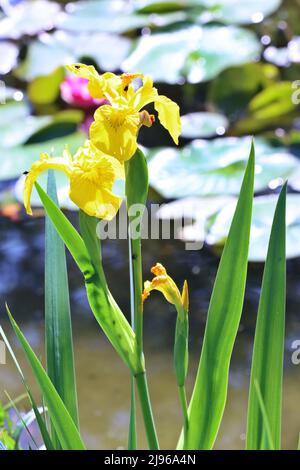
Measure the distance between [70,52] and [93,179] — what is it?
1616mm

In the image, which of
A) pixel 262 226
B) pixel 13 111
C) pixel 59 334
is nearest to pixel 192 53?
pixel 13 111

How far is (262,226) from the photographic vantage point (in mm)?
1414

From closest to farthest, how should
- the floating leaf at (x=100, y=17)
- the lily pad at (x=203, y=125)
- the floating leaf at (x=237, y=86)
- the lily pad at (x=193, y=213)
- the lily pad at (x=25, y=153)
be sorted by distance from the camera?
the lily pad at (x=193, y=213) < the lily pad at (x=25, y=153) < the lily pad at (x=203, y=125) < the floating leaf at (x=237, y=86) < the floating leaf at (x=100, y=17)

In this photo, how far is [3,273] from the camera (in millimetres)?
1527

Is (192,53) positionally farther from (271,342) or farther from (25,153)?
(271,342)

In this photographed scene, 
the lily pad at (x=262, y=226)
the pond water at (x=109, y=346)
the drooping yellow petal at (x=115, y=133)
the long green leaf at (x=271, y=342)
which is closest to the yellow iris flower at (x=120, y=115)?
the drooping yellow petal at (x=115, y=133)

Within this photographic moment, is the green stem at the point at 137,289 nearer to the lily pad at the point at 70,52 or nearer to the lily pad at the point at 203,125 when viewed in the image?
the lily pad at the point at 203,125

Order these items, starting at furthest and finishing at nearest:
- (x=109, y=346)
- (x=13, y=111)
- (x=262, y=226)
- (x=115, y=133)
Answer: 1. (x=13, y=111)
2. (x=262, y=226)
3. (x=109, y=346)
4. (x=115, y=133)

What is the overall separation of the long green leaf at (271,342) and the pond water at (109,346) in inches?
22.4

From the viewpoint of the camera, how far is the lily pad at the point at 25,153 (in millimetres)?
1644

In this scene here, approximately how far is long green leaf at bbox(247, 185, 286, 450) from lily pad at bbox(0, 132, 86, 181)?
112 cm

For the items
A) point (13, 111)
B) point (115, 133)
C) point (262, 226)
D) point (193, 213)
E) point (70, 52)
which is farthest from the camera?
point (70, 52)

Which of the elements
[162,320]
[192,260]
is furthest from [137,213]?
[192,260]

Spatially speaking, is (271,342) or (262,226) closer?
(271,342)
